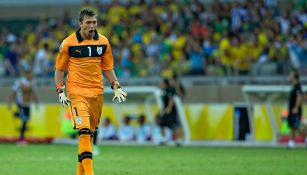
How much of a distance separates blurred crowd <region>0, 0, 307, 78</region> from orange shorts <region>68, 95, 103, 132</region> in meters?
14.5

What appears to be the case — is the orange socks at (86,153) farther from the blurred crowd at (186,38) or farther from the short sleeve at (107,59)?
the blurred crowd at (186,38)

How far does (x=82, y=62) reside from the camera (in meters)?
14.4

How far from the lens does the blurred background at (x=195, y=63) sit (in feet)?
93.5

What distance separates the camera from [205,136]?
29.1 meters

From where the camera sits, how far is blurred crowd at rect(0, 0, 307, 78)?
29.9m

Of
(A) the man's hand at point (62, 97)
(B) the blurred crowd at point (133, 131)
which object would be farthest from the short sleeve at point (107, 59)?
(B) the blurred crowd at point (133, 131)

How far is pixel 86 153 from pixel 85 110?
75cm

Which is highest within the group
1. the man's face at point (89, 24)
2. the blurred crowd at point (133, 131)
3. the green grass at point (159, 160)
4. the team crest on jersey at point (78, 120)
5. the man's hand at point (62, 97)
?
the man's face at point (89, 24)

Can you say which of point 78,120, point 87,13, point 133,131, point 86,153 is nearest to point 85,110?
point 78,120

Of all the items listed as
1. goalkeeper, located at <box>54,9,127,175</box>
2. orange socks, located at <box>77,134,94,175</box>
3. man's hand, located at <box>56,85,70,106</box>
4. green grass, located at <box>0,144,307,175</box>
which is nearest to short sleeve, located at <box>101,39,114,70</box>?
goalkeeper, located at <box>54,9,127,175</box>

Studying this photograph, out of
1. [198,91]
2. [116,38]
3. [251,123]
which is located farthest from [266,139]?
[116,38]

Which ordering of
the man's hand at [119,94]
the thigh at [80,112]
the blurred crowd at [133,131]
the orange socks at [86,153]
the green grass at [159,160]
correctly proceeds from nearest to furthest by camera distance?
the orange socks at [86,153]
the thigh at [80,112]
the man's hand at [119,94]
the green grass at [159,160]
the blurred crowd at [133,131]

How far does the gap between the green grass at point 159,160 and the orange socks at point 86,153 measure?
286cm

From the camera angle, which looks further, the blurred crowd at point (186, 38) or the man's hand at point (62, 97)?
the blurred crowd at point (186, 38)
